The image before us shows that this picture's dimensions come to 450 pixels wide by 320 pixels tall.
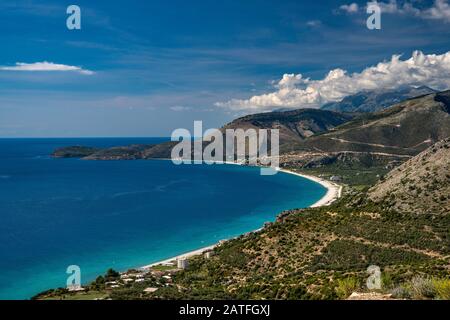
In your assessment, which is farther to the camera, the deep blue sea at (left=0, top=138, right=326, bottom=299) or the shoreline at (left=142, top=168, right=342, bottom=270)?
the deep blue sea at (left=0, top=138, right=326, bottom=299)

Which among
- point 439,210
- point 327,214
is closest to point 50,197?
point 327,214
